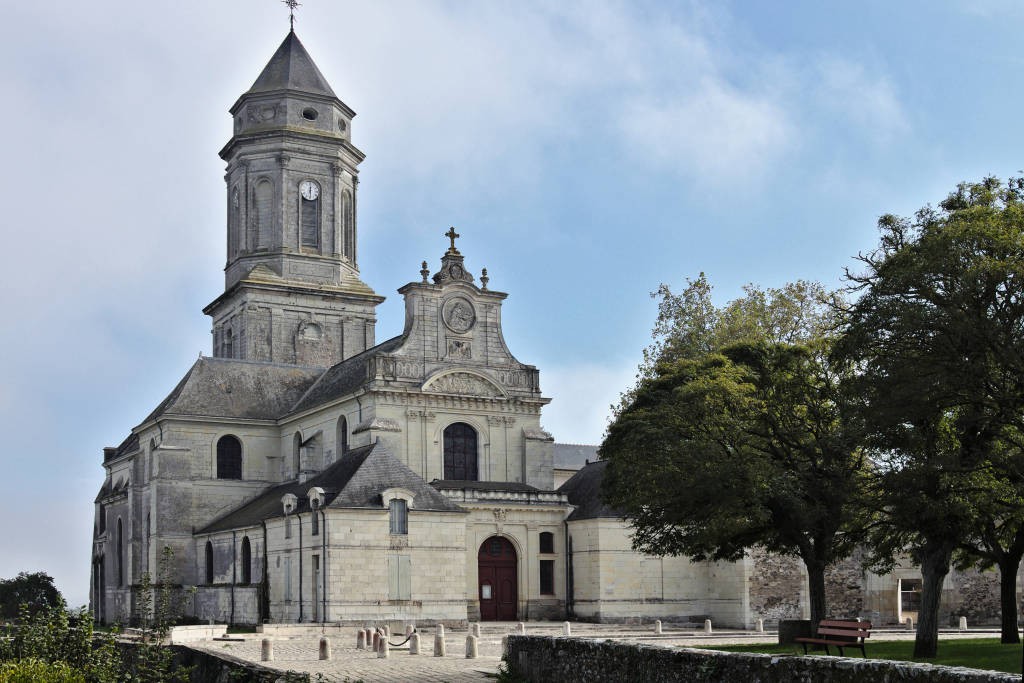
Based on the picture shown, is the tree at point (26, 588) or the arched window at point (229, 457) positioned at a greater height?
the arched window at point (229, 457)

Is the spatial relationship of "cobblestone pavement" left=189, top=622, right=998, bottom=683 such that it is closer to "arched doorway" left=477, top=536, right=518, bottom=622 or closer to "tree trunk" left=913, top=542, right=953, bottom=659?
"arched doorway" left=477, top=536, right=518, bottom=622

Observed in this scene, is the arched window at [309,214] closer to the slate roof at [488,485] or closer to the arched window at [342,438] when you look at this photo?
the arched window at [342,438]

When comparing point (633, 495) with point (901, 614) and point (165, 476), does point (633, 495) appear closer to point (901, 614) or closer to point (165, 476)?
point (901, 614)

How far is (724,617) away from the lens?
4741cm

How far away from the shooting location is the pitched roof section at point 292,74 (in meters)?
64.8

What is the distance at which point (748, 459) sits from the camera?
30.1 meters

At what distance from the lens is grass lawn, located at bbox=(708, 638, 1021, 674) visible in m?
23.0

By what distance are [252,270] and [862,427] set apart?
4117 centimetres

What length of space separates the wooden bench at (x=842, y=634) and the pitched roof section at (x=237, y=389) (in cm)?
3744

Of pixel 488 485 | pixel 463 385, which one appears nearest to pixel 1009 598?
pixel 488 485

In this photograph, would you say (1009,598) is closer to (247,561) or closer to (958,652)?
(958,652)

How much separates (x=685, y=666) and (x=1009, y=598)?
15.6 m

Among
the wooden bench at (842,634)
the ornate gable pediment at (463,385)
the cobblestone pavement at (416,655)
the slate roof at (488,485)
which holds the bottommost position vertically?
the cobblestone pavement at (416,655)

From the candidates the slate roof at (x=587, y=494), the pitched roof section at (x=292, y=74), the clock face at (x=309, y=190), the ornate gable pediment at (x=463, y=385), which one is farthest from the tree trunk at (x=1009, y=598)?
the pitched roof section at (x=292, y=74)
